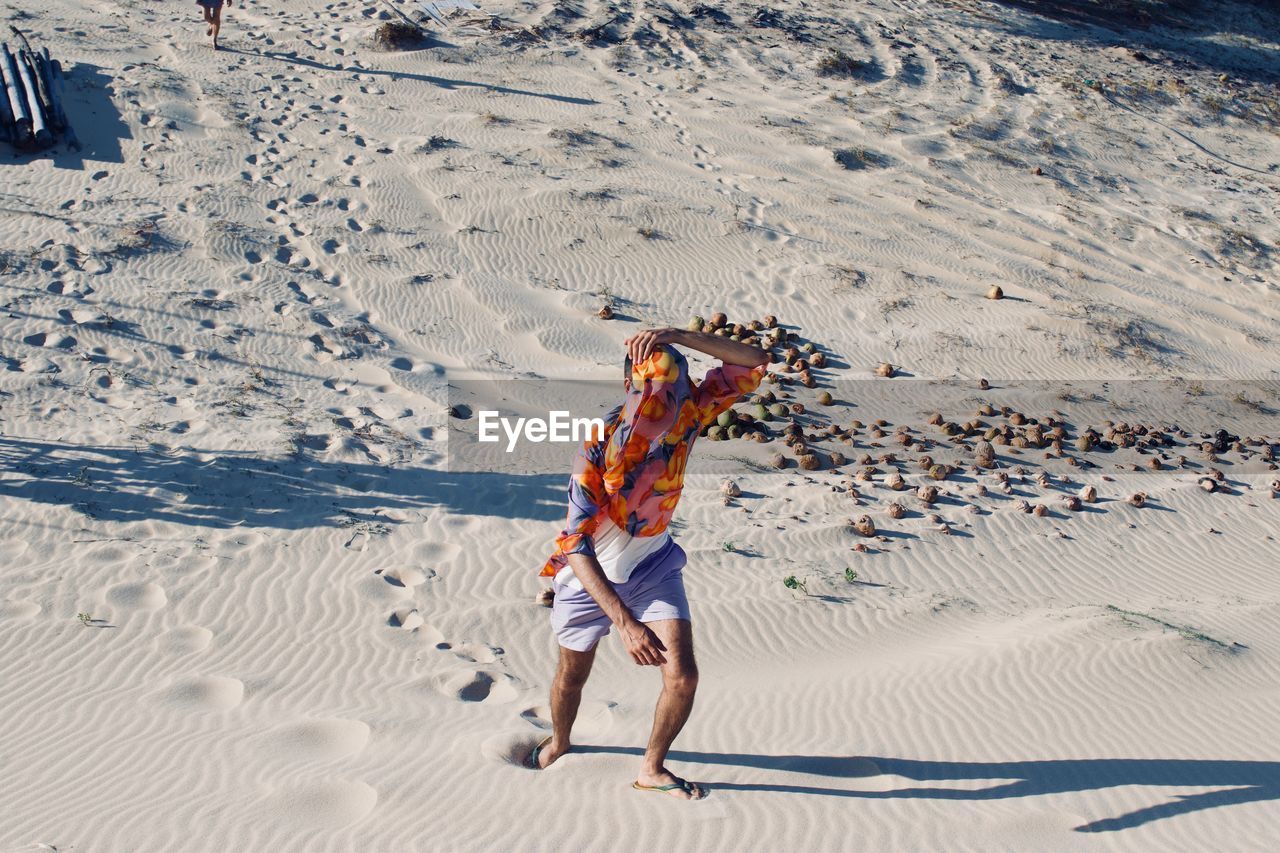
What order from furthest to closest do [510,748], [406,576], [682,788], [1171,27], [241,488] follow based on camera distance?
[1171,27] → [241,488] → [406,576] → [510,748] → [682,788]

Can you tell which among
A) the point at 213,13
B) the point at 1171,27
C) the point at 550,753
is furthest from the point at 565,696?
the point at 1171,27

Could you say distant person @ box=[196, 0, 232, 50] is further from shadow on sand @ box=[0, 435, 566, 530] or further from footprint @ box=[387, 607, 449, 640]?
footprint @ box=[387, 607, 449, 640]

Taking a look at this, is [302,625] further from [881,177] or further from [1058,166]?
[1058,166]

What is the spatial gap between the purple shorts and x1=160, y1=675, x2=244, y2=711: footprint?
6.50 feet

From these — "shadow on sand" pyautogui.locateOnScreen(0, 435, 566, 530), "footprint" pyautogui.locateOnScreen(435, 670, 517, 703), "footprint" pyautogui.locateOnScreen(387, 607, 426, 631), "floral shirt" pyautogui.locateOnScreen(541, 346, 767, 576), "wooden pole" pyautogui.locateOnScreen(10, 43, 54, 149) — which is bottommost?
"shadow on sand" pyautogui.locateOnScreen(0, 435, 566, 530)

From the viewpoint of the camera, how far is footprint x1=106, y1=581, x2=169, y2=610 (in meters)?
5.95

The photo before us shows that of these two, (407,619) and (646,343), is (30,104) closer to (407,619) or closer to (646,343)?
(407,619)

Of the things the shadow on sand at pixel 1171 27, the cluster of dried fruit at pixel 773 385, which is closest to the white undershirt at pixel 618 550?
the cluster of dried fruit at pixel 773 385

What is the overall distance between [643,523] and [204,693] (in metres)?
2.59

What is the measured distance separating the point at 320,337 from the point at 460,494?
9.13ft

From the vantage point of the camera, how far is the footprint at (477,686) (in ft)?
17.4

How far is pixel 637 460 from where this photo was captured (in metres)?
3.87

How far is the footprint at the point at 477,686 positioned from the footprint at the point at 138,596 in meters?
1.77

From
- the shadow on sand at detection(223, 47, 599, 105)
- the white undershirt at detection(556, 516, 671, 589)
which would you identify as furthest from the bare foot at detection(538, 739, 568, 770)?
the shadow on sand at detection(223, 47, 599, 105)
